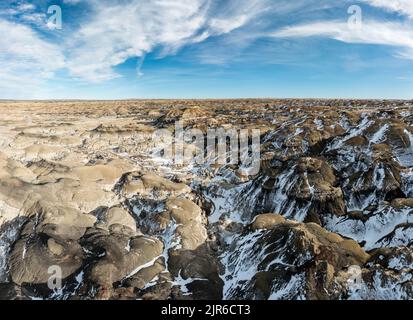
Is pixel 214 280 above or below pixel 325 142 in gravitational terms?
below

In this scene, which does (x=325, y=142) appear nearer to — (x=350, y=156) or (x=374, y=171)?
(x=350, y=156)

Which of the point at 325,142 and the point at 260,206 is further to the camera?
the point at 325,142

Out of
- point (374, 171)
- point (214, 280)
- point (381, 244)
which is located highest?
point (374, 171)
